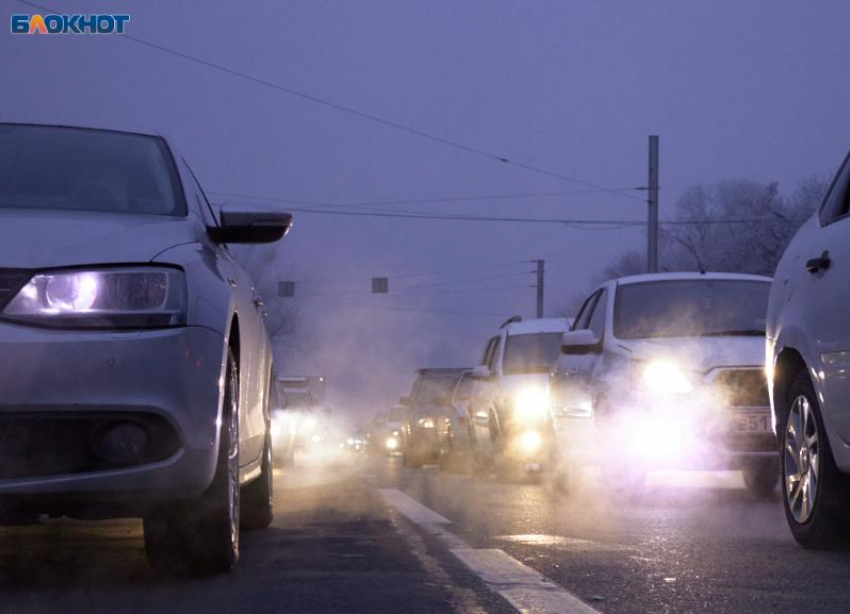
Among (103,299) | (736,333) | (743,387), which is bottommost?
(743,387)

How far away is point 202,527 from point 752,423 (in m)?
5.34

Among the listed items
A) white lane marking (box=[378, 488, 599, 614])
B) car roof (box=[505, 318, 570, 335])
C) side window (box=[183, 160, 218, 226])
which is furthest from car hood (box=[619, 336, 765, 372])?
Answer: car roof (box=[505, 318, 570, 335])

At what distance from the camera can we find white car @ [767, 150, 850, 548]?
20.2 feet

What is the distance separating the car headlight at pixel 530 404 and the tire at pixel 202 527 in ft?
36.2

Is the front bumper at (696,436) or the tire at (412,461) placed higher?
the front bumper at (696,436)

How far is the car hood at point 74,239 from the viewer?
481cm

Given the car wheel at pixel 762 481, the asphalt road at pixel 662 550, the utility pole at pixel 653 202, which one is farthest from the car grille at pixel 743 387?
the utility pole at pixel 653 202

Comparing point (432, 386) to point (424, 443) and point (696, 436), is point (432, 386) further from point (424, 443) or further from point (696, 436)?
point (696, 436)

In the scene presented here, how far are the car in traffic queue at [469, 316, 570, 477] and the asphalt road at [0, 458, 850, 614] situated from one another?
6.77m

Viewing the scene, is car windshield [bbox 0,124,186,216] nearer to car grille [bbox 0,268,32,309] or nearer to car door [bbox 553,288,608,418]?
car grille [bbox 0,268,32,309]

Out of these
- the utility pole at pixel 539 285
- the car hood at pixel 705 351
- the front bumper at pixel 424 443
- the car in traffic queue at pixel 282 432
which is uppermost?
the utility pole at pixel 539 285

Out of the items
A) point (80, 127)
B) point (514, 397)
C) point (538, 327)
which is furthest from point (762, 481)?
point (538, 327)

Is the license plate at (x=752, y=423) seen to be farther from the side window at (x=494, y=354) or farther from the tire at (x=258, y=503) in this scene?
the side window at (x=494, y=354)

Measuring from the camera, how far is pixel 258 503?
7805mm
